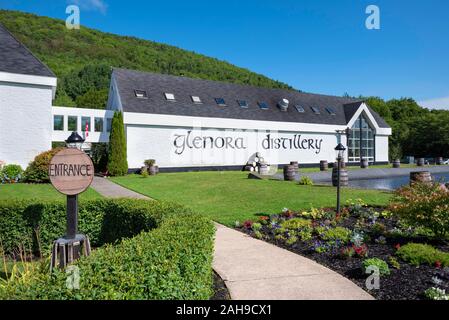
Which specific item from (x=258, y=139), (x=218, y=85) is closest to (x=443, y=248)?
(x=258, y=139)

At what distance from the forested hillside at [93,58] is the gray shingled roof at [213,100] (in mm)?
22524

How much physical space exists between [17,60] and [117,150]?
8.68 m

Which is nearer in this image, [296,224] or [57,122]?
[296,224]

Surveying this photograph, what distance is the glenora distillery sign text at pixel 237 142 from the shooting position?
91.8ft

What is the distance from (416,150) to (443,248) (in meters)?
50.1

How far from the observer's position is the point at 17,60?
22.3 m

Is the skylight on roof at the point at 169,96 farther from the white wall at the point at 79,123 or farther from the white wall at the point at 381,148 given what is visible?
the white wall at the point at 381,148

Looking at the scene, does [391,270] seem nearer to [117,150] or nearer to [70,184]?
[70,184]

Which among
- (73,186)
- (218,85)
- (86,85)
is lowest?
(73,186)

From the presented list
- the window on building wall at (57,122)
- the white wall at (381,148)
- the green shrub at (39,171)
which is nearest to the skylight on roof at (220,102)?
the window on building wall at (57,122)

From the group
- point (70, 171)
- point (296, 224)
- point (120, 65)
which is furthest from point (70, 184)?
point (120, 65)

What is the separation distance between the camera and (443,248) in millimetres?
6688

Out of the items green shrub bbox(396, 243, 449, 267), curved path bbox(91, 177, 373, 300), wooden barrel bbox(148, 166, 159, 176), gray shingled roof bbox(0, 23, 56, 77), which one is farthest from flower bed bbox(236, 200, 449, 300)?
gray shingled roof bbox(0, 23, 56, 77)
